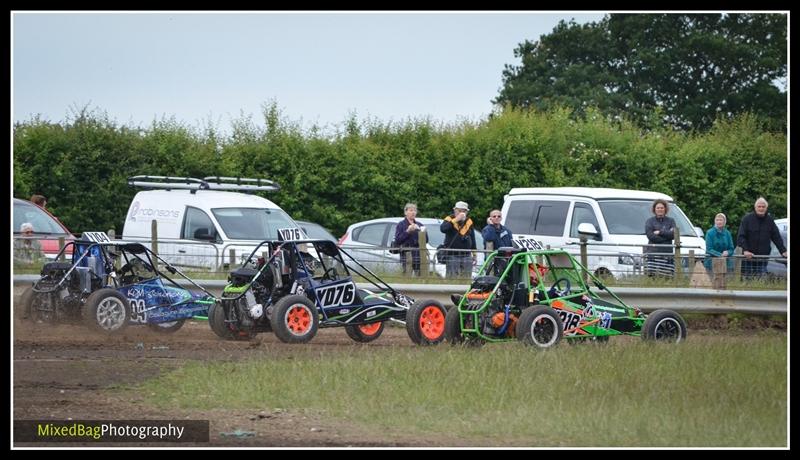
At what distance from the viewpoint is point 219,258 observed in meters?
19.0

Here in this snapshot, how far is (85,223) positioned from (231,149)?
3.73 m

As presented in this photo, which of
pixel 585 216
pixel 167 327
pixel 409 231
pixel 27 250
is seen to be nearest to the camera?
pixel 167 327

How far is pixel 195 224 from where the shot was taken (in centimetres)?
2227

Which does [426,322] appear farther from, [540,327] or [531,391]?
[531,391]

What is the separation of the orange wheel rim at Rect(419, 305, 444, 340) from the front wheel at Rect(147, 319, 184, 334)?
10.2ft

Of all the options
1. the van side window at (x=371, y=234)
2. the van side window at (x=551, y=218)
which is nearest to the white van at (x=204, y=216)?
the van side window at (x=371, y=234)

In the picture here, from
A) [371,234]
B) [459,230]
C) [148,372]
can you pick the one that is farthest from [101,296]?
[371,234]

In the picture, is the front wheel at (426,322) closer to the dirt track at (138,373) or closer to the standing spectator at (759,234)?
the dirt track at (138,373)

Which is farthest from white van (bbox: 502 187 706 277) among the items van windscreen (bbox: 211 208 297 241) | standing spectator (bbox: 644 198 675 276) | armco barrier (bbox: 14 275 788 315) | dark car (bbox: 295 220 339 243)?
dark car (bbox: 295 220 339 243)

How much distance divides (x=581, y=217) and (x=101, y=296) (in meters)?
8.58

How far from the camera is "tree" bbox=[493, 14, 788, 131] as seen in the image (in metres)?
49.3

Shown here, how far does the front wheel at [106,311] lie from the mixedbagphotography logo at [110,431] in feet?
19.3

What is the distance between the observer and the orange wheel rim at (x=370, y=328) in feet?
52.4

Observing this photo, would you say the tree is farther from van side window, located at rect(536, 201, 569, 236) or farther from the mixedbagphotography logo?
the mixedbagphotography logo
